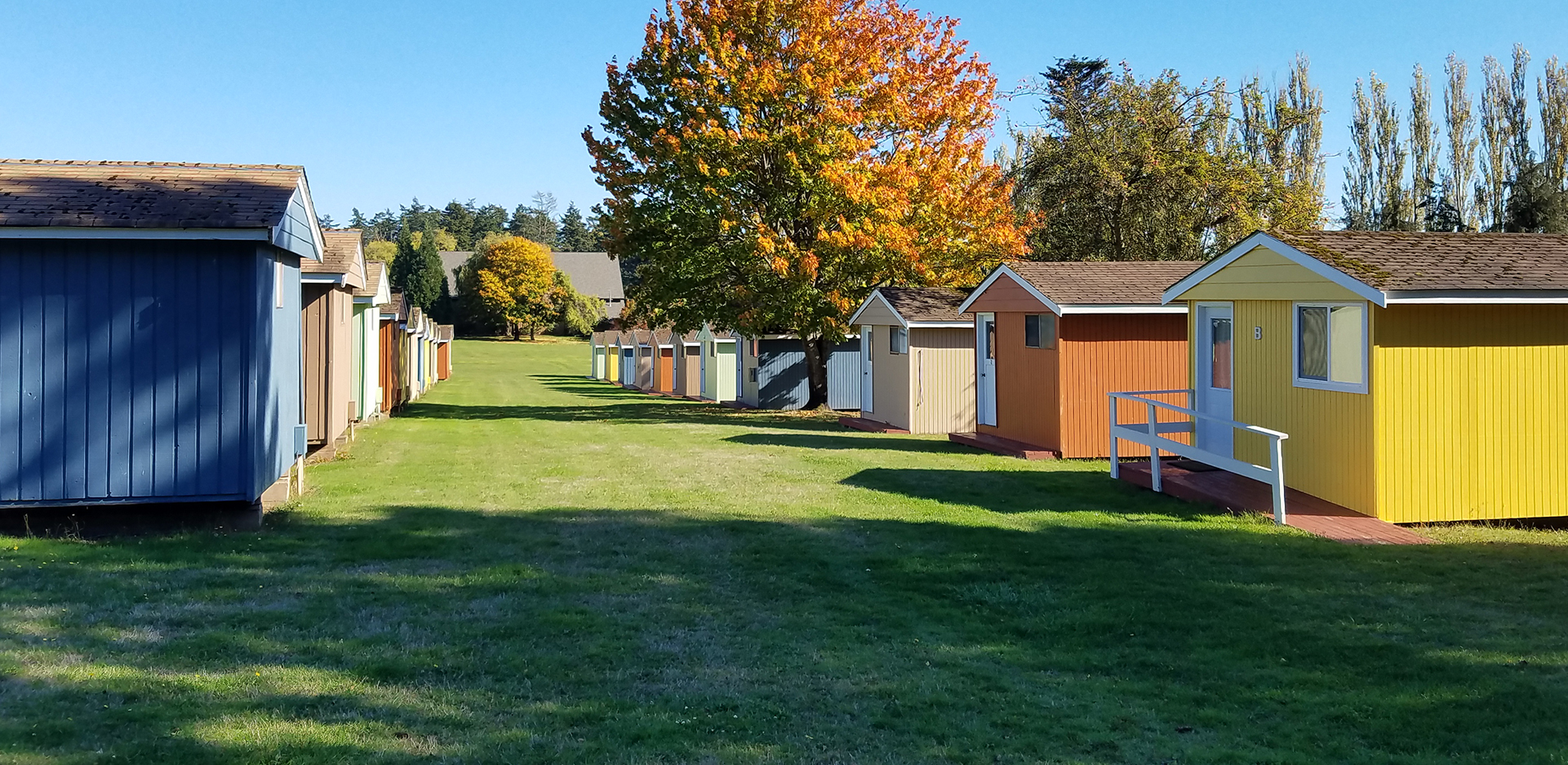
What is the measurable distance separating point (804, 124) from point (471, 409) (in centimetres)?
1156

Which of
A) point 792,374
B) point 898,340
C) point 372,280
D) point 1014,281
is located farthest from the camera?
point 792,374

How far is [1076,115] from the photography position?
33875mm

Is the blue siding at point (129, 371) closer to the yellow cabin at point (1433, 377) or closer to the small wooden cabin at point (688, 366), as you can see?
the yellow cabin at point (1433, 377)

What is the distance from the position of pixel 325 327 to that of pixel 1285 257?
1181 centimetres

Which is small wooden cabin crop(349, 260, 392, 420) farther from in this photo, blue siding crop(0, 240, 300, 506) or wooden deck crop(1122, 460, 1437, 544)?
wooden deck crop(1122, 460, 1437, 544)

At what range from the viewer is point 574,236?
483ft

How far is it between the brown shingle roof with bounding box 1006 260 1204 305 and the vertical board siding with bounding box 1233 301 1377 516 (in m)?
3.79

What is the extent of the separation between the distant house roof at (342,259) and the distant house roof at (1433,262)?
1090cm

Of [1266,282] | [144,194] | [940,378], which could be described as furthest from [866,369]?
[144,194]

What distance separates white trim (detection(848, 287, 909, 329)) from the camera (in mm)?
22812

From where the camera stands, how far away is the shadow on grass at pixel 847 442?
62.7ft

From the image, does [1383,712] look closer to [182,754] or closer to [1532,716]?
[1532,716]

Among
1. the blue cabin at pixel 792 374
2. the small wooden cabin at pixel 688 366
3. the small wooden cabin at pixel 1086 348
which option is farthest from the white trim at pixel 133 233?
the small wooden cabin at pixel 688 366

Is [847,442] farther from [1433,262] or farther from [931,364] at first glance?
[1433,262]
